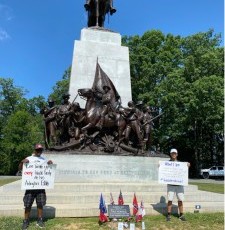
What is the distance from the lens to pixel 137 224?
24.1 ft

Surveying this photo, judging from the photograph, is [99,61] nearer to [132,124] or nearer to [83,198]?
[132,124]

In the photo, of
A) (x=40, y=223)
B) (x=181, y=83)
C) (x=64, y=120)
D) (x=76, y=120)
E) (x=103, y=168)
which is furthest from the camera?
(x=181, y=83)

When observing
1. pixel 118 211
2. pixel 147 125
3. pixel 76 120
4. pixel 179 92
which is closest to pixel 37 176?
pixel 118 211

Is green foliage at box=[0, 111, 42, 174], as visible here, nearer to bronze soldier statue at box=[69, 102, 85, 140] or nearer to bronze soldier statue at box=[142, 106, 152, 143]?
bronze soldier statue at box=[69, 102, 85, 140]

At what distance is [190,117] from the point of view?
27.9 m

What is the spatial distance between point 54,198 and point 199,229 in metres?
3.77

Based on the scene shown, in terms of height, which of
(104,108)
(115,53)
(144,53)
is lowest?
(104,108)

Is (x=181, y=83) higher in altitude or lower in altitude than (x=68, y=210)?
higher

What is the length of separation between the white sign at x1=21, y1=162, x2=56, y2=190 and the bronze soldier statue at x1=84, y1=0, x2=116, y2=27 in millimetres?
10863

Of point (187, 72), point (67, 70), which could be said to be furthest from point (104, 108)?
point (67, 70)

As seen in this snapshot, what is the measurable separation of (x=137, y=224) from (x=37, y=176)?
234 cm

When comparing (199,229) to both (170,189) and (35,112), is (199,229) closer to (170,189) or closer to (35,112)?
(170,189)

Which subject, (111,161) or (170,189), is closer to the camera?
(170,189)

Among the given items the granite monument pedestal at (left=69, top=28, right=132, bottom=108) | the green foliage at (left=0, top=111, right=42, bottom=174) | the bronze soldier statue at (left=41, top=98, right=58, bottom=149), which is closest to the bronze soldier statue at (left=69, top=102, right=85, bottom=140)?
the bronze soldier statue at (left=41, top=98, right=58, bottom=149)
